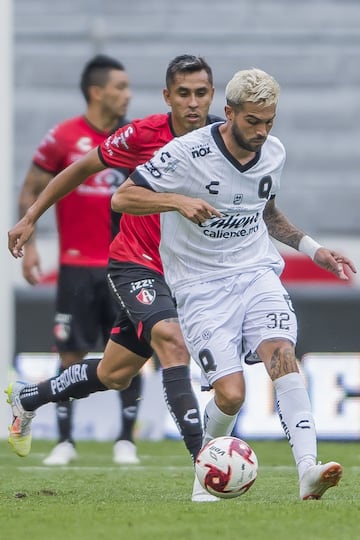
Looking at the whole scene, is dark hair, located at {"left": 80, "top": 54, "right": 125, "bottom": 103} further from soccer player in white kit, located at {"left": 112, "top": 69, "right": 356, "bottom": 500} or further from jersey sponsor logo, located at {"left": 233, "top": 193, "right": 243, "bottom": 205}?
jersey sponsor logo, located at {"left": 233, "top": 193, "right": 243, "bottom": 205}

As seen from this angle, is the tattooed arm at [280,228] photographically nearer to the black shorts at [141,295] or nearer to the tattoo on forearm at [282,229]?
the tattoo on forearm at [282,229]

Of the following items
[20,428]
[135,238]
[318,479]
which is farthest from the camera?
[20,428]

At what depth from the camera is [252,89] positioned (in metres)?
5.43

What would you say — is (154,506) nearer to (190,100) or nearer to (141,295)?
(141,295)

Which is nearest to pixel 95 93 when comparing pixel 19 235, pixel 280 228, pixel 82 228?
→ pixel 82 228

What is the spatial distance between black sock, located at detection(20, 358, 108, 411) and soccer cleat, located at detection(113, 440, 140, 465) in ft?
5.33

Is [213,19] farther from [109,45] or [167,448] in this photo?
[167,448]

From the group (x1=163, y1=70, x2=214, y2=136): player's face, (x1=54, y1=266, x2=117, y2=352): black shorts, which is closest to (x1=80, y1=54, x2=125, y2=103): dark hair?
(x1=54, y1=266, x2=117, y2=352): black shorts

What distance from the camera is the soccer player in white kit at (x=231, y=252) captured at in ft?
17.8

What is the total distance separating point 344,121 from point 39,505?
40.4 feet

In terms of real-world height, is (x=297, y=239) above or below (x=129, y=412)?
above

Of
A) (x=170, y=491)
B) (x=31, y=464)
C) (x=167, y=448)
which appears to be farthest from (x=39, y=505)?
(x=167, y=448)

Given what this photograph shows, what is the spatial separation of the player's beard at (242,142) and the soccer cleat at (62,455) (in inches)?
135

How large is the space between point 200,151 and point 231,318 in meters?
0.74
